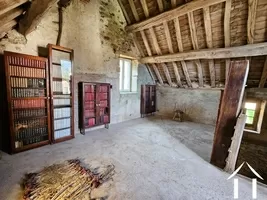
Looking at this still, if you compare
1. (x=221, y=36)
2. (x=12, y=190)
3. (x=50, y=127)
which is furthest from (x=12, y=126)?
(x=221, y=36)

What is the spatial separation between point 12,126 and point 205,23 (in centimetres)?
442

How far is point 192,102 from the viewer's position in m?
5.38

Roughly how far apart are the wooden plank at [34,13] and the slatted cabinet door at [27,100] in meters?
0.51

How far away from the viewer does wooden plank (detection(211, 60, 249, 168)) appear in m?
2.16

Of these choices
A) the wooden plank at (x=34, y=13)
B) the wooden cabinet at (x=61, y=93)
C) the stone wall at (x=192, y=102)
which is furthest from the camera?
the stone wall at (x=192, y=102)

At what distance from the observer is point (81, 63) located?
11.9ft

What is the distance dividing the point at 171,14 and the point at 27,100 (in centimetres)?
365

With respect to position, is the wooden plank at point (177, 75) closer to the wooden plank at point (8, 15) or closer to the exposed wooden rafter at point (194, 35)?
the exposed wooden rafter at point (194, 35)

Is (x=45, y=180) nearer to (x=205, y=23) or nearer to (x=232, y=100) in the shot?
(x=232, y=100)

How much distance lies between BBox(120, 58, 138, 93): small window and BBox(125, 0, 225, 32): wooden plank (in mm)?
1107

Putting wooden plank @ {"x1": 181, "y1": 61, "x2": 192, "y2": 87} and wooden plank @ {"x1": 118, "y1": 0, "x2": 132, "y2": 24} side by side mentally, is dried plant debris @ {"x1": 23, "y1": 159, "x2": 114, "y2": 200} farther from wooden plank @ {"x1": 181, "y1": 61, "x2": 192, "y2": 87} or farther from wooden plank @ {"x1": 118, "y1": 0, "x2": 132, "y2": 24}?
wooden plank @ {"x1": 118, "y1": 0, "x2": 132, "y2": 24}

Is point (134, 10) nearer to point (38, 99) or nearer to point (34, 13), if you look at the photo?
point (34, 13)

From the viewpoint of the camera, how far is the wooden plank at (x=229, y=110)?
2164 millimetres

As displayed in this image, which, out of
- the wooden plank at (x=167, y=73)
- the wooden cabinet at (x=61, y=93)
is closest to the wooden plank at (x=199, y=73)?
the wooden plank at (x=167, y=73)
